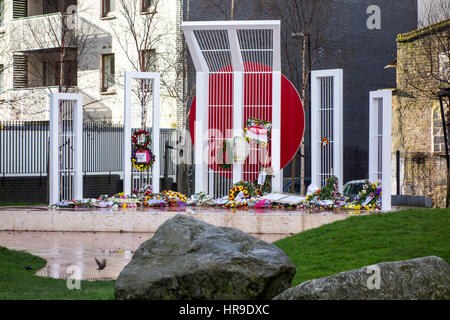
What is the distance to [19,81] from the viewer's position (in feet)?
116

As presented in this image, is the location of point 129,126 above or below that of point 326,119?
below

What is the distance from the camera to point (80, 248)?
15.0 m

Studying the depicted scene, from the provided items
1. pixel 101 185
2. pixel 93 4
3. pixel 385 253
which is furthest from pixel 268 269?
pixel 93 4

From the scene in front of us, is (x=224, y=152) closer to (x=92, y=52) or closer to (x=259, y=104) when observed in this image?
(x=259, y=104)

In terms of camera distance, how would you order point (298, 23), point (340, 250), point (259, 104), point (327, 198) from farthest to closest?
point (298, 23)
point (259, 104)
point (327, 198)
point (340, 250)

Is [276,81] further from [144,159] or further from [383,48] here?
[383,48]

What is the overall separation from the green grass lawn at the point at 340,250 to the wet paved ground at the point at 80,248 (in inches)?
20.1

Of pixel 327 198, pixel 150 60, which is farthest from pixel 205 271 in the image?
pixel 150 60

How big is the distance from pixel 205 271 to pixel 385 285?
176 cm

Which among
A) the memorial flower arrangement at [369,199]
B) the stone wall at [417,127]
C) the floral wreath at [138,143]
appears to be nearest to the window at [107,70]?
the stone wall at [417,127]

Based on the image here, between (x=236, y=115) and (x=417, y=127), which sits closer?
(x=236, y=115)

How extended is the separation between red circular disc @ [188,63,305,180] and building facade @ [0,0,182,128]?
988 centimetres

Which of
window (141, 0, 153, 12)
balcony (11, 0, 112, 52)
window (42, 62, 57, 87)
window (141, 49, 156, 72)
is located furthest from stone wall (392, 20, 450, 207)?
window (42, 62, 57, 87)
